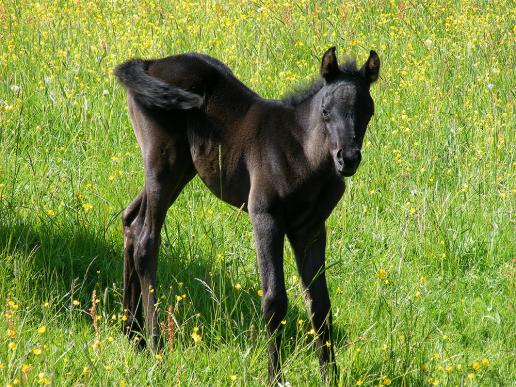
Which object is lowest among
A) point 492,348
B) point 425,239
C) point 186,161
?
point 492,348

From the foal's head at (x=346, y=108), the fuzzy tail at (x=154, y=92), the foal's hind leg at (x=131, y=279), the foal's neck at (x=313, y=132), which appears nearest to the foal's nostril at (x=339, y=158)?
the foal's head at (x=346, y=108)

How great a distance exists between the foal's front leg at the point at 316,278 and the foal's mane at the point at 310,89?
28.3 inches

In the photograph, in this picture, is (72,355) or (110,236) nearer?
(72,355)

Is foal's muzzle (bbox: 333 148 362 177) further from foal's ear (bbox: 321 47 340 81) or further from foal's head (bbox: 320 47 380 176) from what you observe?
foal's ear (bbox: 321 47 340 81)

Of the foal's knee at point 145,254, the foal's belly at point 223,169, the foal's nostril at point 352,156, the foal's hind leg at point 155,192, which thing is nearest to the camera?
the foal's nostril at point 352,156

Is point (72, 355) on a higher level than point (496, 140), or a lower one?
lower

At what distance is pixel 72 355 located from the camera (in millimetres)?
4332

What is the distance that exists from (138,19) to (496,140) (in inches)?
161

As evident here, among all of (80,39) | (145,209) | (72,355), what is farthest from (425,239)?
(80,39)

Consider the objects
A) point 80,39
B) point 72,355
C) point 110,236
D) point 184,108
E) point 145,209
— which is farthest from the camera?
point 80,39

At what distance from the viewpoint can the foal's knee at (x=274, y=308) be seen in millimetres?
4621

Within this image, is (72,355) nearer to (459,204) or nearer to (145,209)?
(145,209)

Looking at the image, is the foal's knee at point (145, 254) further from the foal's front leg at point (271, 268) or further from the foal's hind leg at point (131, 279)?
the foal's front leg at point (271, 268)

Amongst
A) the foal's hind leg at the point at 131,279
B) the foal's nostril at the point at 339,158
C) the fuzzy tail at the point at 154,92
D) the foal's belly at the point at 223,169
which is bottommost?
the foal's hind leg at the point at 131,279
